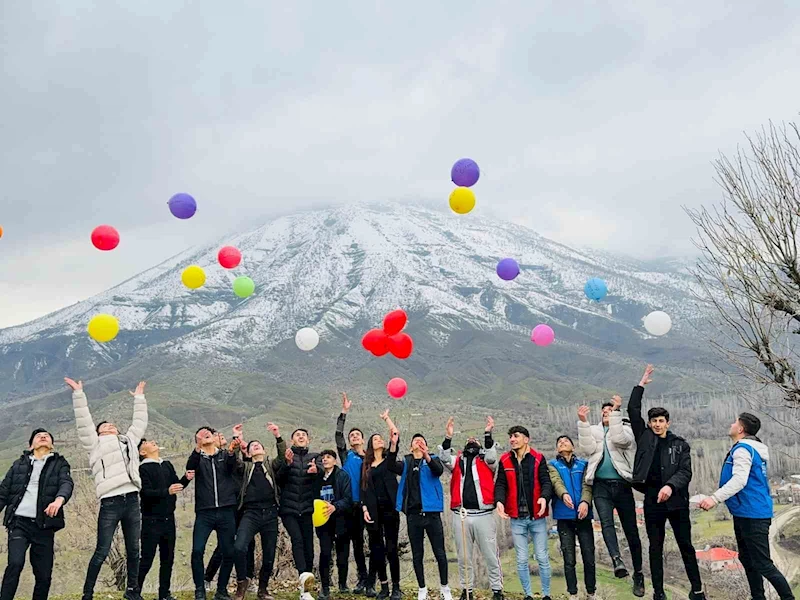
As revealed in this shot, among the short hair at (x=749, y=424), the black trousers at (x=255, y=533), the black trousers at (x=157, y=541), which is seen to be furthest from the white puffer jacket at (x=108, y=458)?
the short hair at (x=749, y=424)

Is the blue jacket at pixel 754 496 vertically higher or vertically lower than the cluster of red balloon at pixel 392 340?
lower

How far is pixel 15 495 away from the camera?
25.4 ft

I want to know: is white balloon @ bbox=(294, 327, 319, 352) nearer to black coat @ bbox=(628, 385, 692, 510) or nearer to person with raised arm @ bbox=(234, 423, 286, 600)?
person with raised arm @ bbox=(234, 423, 286, 600)

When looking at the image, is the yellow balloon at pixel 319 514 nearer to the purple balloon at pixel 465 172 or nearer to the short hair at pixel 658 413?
the short hair at pixel 658 413

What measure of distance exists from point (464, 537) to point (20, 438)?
179 metres

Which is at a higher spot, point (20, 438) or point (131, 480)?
point (20, 438)

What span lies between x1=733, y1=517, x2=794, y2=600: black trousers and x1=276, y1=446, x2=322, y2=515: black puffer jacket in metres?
5.13

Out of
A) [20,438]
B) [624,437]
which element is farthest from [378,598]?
[20,438]

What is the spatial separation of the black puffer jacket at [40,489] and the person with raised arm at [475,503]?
184 inches

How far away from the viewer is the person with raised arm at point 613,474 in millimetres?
8438

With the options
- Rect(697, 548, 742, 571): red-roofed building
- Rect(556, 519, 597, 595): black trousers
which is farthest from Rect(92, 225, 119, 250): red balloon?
Rect(697, 548, 742, 571): red-roofed building

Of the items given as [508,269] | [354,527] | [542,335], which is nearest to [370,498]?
[354,527]

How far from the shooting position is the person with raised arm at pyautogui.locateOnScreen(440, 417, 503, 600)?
337 inches

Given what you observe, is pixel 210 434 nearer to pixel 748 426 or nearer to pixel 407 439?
pixel 748 426
